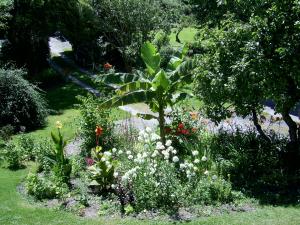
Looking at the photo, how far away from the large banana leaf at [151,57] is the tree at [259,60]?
90.9 inches

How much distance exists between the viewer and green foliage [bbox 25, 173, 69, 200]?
11602 millimetres

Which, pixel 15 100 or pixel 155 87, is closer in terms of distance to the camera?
pixel 155 87

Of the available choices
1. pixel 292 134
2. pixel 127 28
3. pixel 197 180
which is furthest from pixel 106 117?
pixel 127 28

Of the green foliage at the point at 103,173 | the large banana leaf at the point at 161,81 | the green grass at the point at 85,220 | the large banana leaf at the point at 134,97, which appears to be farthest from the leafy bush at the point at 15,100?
the green foliage at the point at 103,173

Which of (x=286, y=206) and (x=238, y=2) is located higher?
(x=238, y=2)

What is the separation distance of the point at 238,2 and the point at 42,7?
1729 cm

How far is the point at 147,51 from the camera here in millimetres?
14086

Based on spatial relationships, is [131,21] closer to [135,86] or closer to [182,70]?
[182,70]

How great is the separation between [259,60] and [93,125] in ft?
19.6

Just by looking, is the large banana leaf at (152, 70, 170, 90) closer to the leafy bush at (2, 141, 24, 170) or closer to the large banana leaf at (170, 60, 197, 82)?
the large banana leaf at (170, 60, 197, 82)

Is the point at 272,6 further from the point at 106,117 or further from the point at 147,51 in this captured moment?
the point at 106,117

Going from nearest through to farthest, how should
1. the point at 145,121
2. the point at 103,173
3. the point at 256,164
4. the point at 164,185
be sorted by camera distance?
the point at 164,185 < the point at 103,173 < the point at 256,164 < the point at 145,121

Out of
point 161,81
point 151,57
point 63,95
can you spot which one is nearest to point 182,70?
point 151,57

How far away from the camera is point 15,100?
19875 mm
